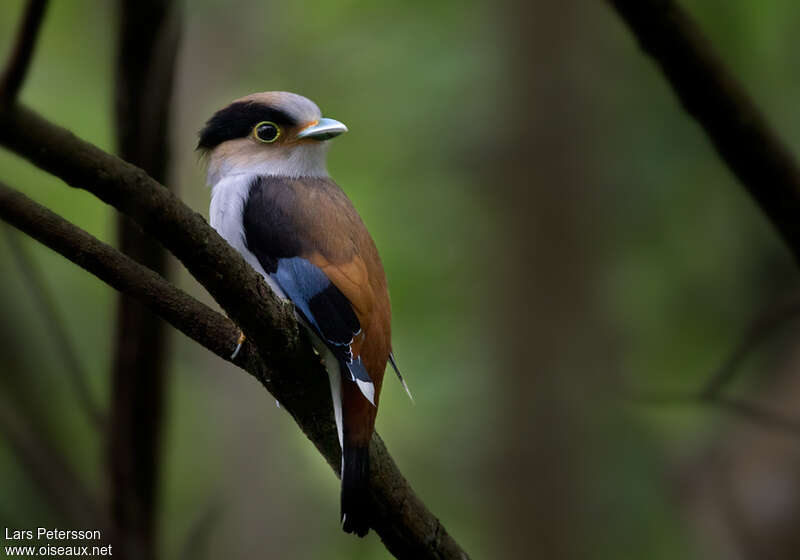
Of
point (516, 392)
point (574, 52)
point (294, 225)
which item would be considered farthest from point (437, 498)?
point (294, 225)

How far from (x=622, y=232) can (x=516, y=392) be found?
1.58 meters

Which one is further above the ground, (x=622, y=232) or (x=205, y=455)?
(x=205, y=455)

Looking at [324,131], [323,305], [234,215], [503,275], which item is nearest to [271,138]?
[324,131]

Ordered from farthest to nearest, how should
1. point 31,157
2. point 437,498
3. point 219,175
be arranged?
1. point 437,498
2. point 219,175
3. point 31,157

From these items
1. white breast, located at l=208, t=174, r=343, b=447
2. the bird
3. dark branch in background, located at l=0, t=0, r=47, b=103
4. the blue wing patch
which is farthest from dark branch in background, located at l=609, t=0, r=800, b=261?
dark branch in background, located at l=0, t=0, r=47, b=103

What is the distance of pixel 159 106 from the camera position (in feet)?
8.87

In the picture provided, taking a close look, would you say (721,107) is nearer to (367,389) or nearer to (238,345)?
(367,389)

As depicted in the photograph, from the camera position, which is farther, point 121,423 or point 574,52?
point 574,52

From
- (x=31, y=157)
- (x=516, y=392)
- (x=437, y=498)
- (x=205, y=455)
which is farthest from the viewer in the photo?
(x=205, y=455)

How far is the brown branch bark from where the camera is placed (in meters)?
1.45

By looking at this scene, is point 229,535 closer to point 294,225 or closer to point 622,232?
point 622,232

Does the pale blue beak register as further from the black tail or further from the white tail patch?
the black tail

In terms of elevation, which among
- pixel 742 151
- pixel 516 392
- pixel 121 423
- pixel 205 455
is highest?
pixel 121 423

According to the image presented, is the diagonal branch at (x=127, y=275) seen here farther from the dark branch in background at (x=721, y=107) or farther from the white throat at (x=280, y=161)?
the dark branch in background at (x=721, y=107)
